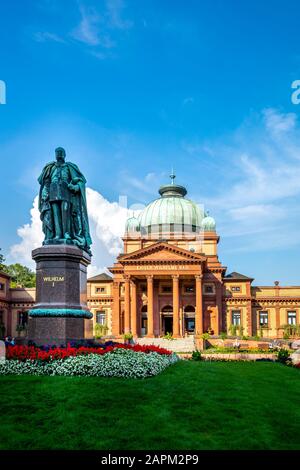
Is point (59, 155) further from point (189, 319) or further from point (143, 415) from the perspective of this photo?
point (189, 319)

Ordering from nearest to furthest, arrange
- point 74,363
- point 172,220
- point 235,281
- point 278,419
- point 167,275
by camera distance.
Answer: point 278,419 → point 74,363 → point 167,275 → point 235,281 → point 172,220

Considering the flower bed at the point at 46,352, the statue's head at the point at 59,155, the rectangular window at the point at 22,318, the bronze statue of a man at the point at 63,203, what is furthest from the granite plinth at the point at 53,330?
the rectangular window at the point at 22,318

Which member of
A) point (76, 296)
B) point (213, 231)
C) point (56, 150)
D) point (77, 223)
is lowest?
point (76, 296)

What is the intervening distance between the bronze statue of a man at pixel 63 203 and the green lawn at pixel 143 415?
597cm

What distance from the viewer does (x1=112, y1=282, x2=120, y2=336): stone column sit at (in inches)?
2724

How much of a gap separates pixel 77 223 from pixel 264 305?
190 ft

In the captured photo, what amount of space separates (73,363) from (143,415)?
4.58 metres

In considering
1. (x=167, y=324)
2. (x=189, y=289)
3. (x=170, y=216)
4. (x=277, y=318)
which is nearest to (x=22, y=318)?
(x=167, y=324)

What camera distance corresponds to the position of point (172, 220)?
78.1 meters

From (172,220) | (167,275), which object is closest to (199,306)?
(167,275)

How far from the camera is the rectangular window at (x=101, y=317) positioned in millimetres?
72750

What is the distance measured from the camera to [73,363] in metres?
13.8

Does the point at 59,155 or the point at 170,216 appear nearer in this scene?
the point at 59,155
